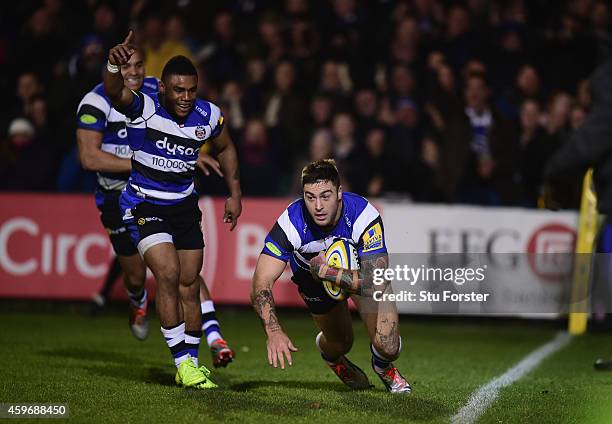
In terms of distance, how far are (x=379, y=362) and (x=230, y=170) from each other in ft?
6.87

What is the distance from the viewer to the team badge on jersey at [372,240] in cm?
758

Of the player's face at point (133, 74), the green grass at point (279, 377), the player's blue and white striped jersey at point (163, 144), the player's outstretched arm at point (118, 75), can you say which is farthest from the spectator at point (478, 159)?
the player's outstretched arm at point (118, 75)

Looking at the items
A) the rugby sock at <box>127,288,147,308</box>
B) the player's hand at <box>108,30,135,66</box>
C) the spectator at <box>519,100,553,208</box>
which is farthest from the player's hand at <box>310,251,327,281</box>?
the spectator at <box>519,100,553,208</box>

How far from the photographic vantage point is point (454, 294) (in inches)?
463

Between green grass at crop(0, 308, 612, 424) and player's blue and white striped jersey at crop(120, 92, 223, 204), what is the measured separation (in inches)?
58.0

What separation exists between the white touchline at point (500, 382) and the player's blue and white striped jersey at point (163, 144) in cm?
Answer: 271

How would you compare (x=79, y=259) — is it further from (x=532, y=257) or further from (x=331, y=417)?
(x=331, y=417)

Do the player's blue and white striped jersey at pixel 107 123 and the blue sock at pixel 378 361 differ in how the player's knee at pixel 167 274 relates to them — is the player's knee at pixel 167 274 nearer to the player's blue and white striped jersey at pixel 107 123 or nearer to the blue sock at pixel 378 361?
the blue sock at pixel 378 361

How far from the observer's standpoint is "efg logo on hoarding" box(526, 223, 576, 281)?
1288cm

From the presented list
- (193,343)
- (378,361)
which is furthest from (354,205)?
(193,343)

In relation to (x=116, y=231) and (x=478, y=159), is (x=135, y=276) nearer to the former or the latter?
(x=116, y=231)

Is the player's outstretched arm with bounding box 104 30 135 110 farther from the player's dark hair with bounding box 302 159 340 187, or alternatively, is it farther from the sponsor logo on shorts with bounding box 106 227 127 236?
the sponsor logo on shorts with bounding box 106 227 127 236

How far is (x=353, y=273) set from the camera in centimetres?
750

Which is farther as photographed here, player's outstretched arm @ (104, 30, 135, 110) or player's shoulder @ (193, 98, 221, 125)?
player's shoulder @ (193, 98, 221, 125)
